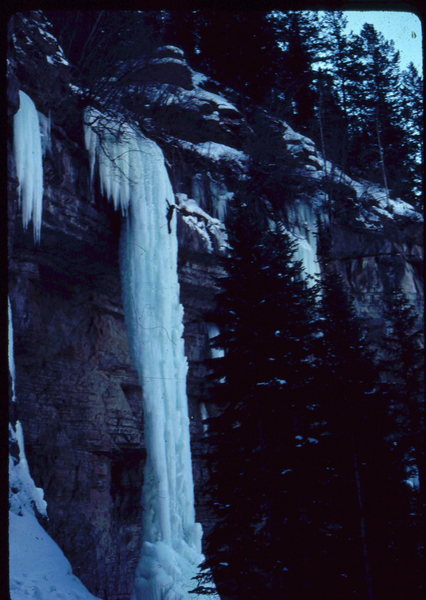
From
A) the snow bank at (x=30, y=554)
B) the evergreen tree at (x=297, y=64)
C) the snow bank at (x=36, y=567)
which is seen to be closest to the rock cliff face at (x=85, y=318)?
the snow bank at (x=30, y=554)

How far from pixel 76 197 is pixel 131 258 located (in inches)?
78.8

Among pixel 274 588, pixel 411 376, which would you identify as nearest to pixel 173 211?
pixel 411 376

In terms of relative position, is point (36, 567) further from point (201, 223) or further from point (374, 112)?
point (374, 112)

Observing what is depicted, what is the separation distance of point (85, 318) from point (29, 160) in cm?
485

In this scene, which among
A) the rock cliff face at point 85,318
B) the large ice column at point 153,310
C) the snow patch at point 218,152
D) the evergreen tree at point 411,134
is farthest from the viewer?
the evergreen tree at point 411,134

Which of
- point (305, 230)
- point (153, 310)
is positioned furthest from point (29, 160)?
point (305, 230)

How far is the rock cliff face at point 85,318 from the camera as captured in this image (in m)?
15.8

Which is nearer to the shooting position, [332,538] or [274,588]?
[274,588]

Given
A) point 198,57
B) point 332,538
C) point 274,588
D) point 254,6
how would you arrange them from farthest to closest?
1. point 198,57
2. point 332,538
3. point 274,588
4. point 254,6

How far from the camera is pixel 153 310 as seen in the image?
56.8 ft

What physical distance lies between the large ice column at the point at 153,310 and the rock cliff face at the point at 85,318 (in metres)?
0.50

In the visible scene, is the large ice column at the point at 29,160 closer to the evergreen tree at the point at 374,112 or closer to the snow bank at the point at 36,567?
the snow bank at the point at 36,567

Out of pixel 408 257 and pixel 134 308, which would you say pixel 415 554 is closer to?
pixel 134 308

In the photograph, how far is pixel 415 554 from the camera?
43.6ft
